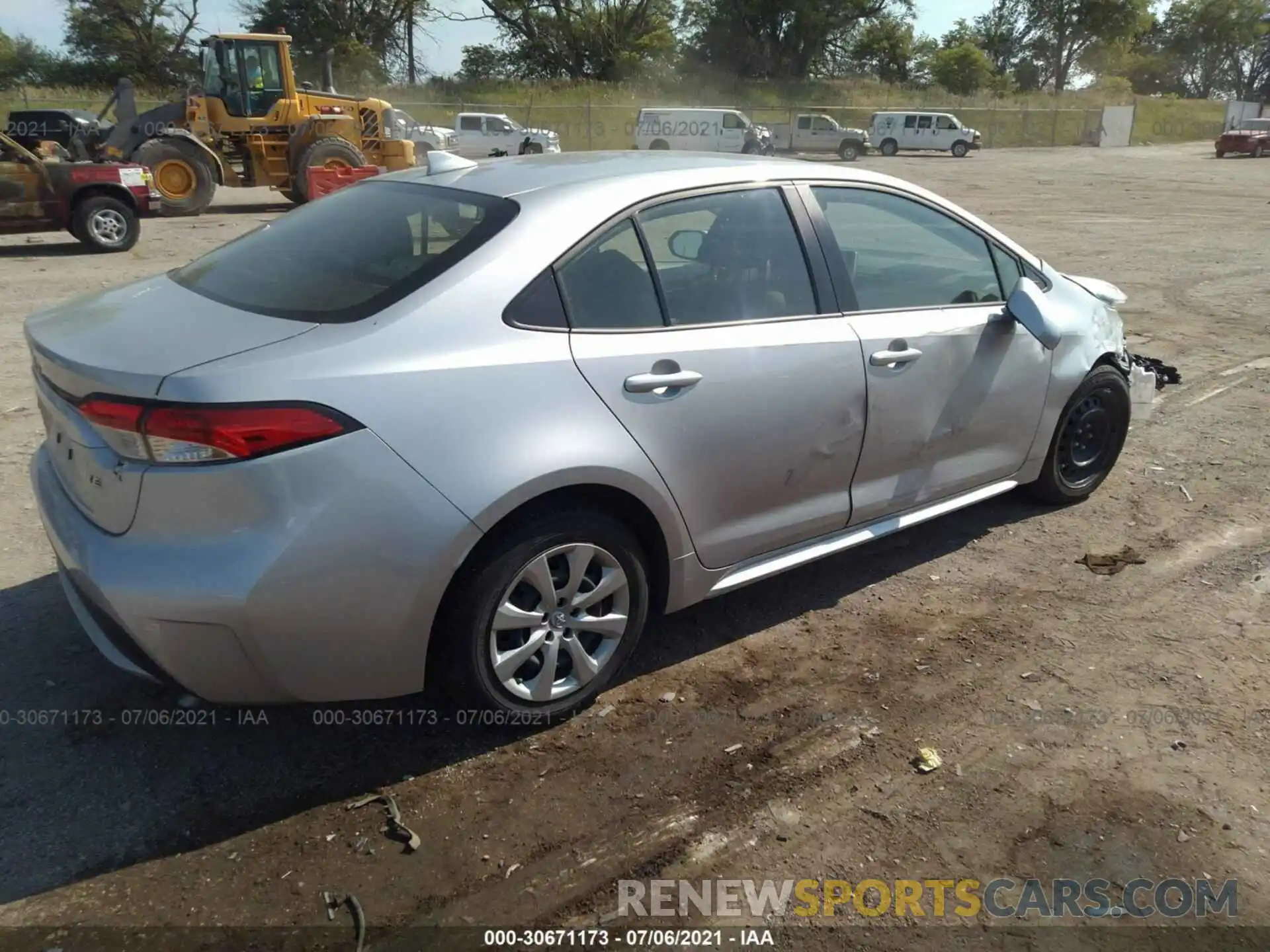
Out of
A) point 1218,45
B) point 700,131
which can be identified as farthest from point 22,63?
point 1218,45

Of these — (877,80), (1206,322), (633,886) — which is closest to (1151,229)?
(1206,322)

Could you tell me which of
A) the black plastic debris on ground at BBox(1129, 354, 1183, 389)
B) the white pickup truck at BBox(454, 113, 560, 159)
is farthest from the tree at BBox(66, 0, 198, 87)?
the black plastic debris on ground at BBox(1129, 354, 1183, 389)

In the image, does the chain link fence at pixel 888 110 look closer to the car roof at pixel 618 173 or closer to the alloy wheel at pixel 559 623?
the car roof at pixel 618 173

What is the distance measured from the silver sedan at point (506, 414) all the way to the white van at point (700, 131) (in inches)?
1363

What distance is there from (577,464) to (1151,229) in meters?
16.9

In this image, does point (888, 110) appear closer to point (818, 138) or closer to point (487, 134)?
point (818, 138)

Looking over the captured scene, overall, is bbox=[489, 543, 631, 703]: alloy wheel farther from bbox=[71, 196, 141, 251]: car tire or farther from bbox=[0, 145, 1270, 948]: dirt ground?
bbox=[71, 196, 141, 251]: car tire

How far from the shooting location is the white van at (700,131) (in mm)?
37406

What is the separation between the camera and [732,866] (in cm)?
257

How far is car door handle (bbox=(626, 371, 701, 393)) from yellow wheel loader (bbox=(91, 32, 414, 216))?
1590 cm

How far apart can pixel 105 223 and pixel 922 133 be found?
38772 millimetres

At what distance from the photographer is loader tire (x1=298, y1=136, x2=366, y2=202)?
675 inches

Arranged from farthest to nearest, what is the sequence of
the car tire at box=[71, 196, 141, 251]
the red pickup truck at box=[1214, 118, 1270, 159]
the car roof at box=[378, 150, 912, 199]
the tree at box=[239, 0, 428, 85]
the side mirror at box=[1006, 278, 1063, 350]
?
the tree at box=[239, 0, 428, 85] < the red pickup truck at box=[1214, 118, 1270, 159] < the car tire at box=[71, 196, 141, 251] < the side mirror at box=[1006, 278, 1063, 350] < the car roof at box=[378, 150, 912, 199]

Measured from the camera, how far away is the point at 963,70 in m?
64.9
